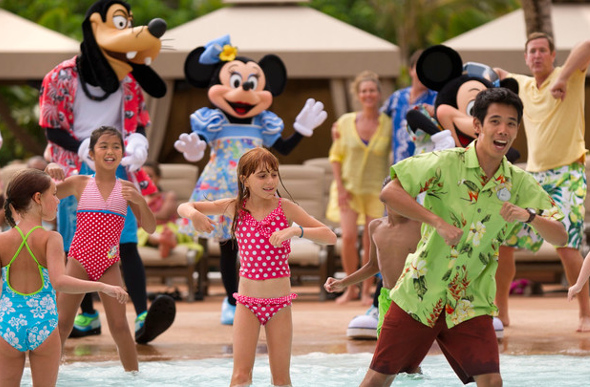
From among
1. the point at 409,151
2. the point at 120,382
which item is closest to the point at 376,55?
the point at 409,151

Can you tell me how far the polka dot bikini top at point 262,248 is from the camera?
4410 mm

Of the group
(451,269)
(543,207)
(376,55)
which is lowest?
(451,269)

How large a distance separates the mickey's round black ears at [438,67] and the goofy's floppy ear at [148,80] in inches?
65.8

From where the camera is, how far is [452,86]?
6.14 metres

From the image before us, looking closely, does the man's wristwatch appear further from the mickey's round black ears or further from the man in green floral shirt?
the mickey's round black ears

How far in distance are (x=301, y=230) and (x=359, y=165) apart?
4.68 m

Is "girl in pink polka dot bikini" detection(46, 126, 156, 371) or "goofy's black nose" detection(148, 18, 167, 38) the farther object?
"goofy's black nose" detection(148, 18, 167, 38)

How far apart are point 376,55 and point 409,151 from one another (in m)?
4.28

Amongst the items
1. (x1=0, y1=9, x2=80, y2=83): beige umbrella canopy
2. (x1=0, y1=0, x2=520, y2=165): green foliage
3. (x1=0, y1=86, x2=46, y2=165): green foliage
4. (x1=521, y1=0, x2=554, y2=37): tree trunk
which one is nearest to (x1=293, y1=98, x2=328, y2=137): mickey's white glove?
(x1=521, y1=0, x2=554, y2=37): tree trunk

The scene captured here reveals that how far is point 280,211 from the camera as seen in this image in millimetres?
4457

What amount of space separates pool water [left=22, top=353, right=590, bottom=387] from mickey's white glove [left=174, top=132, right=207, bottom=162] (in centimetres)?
166

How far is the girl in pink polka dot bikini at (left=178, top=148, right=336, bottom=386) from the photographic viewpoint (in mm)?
4363

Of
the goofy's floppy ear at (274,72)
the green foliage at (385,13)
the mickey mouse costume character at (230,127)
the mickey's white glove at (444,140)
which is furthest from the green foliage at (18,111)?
the mickey's white glove at (444,140)

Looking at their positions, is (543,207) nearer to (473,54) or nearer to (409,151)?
(409,151)
